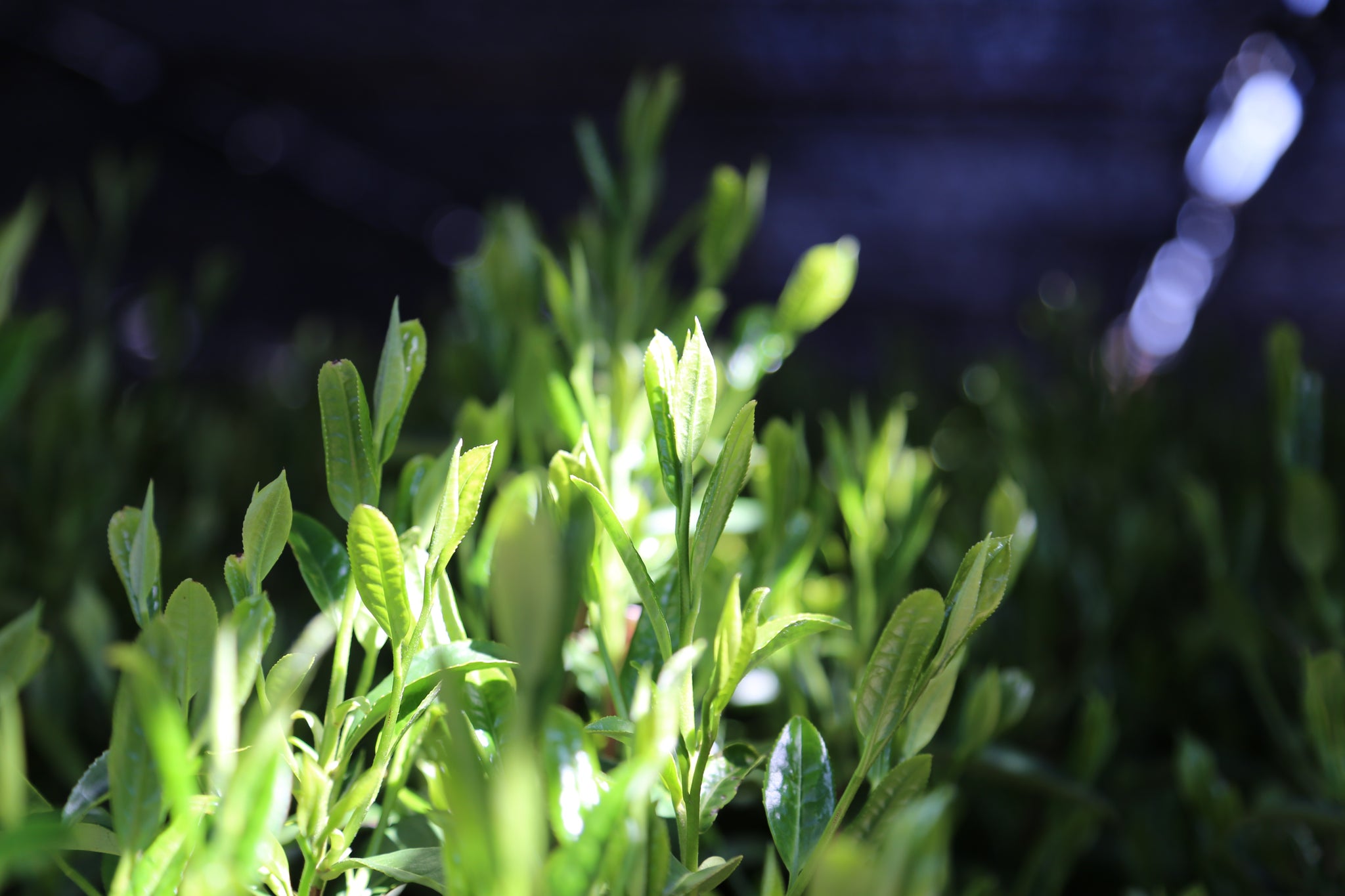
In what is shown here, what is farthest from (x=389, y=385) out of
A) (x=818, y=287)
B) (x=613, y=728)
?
(x=818, y=287)

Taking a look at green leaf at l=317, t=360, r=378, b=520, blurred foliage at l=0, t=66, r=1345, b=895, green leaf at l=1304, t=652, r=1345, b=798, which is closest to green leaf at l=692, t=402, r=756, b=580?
blurred foliage at l=0, t=66, r=1345, b=895

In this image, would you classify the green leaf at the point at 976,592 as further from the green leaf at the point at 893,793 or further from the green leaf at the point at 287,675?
the green leaf at the point at 287,675

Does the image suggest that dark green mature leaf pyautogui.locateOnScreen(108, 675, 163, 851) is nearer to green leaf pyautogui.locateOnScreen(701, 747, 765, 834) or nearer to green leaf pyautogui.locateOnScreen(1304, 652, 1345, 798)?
green leaf pyautogui.locateOnScreen(701, 747, 765, 834)

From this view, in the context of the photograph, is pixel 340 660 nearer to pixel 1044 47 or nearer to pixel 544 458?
pixel 544 458

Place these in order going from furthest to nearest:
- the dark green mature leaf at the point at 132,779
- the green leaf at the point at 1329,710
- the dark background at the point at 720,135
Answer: the dark background at the point at 720,135
the green leaf at the point at 1329,710
the dark green mature leaf at the point at 132,779

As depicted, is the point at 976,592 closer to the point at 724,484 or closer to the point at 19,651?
the point at 724,484

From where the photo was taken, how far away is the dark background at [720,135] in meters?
1.99

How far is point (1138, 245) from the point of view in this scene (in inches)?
104

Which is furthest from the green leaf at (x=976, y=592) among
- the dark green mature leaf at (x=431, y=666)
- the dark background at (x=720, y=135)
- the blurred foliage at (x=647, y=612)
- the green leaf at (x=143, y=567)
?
the dark background at (x=720, y=135)

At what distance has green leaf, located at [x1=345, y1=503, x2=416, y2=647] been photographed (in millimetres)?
224

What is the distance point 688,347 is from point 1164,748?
60 cm

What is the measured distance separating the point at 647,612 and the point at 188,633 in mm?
126

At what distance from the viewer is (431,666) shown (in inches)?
9.6

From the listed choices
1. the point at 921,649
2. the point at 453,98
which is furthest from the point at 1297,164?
the point at 921,649
